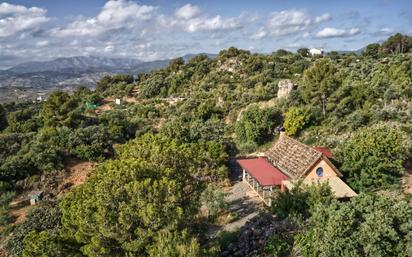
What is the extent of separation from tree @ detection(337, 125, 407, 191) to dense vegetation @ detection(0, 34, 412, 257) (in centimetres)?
7

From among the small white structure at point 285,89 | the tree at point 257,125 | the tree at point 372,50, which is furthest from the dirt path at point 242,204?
the tree at point 372,50

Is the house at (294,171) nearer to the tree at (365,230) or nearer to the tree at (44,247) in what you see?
the tree at (365,230)

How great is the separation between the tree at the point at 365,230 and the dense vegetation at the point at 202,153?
0.04 metres

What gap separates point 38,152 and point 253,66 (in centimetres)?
3758

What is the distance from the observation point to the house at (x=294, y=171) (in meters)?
20.8

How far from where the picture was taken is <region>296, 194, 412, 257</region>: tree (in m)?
11.8

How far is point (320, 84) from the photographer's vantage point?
35.0 m

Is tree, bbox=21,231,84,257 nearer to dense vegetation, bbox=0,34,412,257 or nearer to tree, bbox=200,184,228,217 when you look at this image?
dense vegetation, bbox=0,34,412,257

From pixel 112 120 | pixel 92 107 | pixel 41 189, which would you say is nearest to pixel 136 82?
pixel 92 107

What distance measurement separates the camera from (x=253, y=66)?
57.2 meters

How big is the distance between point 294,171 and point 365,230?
10.1 metres

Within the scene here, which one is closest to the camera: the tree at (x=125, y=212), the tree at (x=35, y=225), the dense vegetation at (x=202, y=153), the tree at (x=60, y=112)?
the tree at (x=125, y=212)

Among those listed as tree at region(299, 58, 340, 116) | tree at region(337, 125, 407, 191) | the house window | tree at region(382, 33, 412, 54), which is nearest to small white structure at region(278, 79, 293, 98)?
tree at region(299, 58, 340, 116)

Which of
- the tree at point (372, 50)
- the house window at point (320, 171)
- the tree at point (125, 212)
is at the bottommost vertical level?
the house window at point (320, 171)
